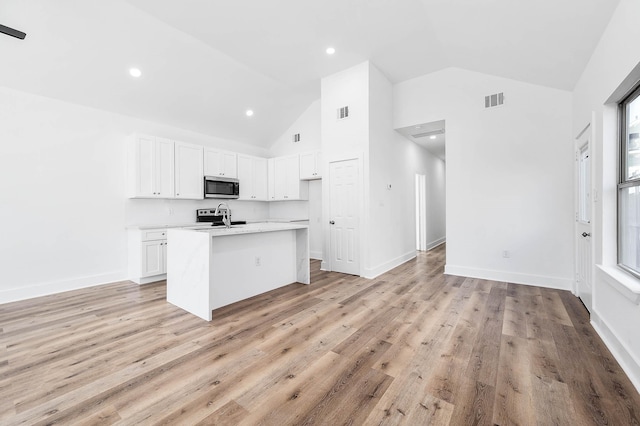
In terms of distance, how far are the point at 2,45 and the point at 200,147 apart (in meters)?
2.63

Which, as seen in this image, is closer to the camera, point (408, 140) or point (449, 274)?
point (449, 274)

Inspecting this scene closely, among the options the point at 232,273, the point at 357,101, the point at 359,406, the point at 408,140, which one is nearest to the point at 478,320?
the point at 359,406

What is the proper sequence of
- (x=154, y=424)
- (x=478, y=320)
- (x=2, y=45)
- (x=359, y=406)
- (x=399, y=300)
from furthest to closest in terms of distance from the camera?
(x=399, y=300)
(x=2, y=45)
(x=478, y=320)
(x=359, y=406)
(x=154, y=424)

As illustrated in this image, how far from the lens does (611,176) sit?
2.43m

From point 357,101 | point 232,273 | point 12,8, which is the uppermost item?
point 12,8

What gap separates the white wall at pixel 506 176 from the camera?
3.95 m

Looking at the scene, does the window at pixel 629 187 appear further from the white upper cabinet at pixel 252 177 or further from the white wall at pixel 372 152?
the white upper cabinet at pixel 252 177

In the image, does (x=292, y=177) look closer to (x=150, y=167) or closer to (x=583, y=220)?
(x=150, y=167)

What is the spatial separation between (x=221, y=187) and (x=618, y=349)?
586 cm

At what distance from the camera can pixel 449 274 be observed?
187 inches

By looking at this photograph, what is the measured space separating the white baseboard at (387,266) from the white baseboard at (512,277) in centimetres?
95

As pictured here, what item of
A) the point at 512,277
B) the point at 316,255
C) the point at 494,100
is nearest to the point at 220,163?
the point at 316,255

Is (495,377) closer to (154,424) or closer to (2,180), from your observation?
(154,424)

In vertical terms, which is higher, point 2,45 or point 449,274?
point 2,45
